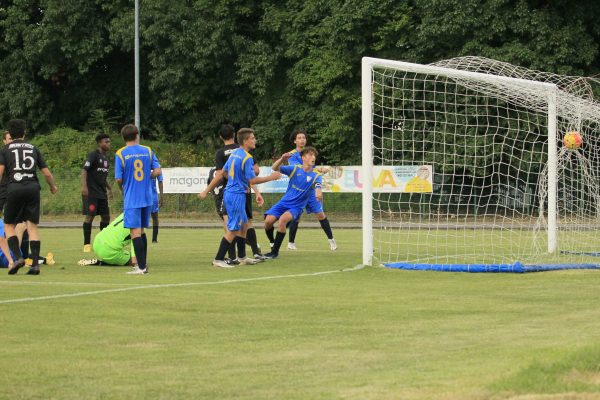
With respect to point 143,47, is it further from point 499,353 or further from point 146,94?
point 499,353

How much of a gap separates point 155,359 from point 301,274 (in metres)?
7.07

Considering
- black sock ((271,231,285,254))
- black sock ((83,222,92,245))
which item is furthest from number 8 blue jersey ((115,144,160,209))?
black sock ((83,222,92,245))

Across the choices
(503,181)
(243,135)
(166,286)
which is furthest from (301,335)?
(503,181)

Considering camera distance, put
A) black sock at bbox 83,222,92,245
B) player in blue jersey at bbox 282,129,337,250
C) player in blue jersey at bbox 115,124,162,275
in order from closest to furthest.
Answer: player in blue jersey at bbox 115,124,162,275 < player in blue jersey at bbox 282,129,337,250 < black sock at bbox 83,222,92,245

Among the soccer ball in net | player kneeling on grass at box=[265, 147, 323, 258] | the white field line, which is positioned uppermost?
the soccer ball in net

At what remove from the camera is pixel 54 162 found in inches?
1874

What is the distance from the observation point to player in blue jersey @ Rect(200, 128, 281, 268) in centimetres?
1544

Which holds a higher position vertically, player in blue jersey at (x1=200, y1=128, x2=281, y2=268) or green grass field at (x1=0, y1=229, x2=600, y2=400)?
player in blue jersey at (x1=200, y1=128, x2=281, y2=268)

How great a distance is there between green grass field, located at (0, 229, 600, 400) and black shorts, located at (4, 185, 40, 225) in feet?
2.65

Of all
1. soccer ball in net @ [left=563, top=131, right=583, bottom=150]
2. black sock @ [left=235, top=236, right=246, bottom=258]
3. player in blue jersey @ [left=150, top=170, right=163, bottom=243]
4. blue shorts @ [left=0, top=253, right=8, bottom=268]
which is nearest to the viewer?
blue shorts @ [left=0, top=253, right=8, bottom=268]

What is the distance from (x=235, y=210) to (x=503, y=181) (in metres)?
11.8

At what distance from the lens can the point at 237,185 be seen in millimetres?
15578

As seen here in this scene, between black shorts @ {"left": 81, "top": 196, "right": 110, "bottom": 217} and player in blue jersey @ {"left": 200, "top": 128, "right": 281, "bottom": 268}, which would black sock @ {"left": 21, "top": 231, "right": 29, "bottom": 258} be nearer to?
black shorts @ {"left": 81, "top": 196, "right": 110, "bottom": 217}

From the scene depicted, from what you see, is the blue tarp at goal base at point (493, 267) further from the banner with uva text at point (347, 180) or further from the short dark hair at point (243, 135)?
the banner with uva text at point (347, 180)
